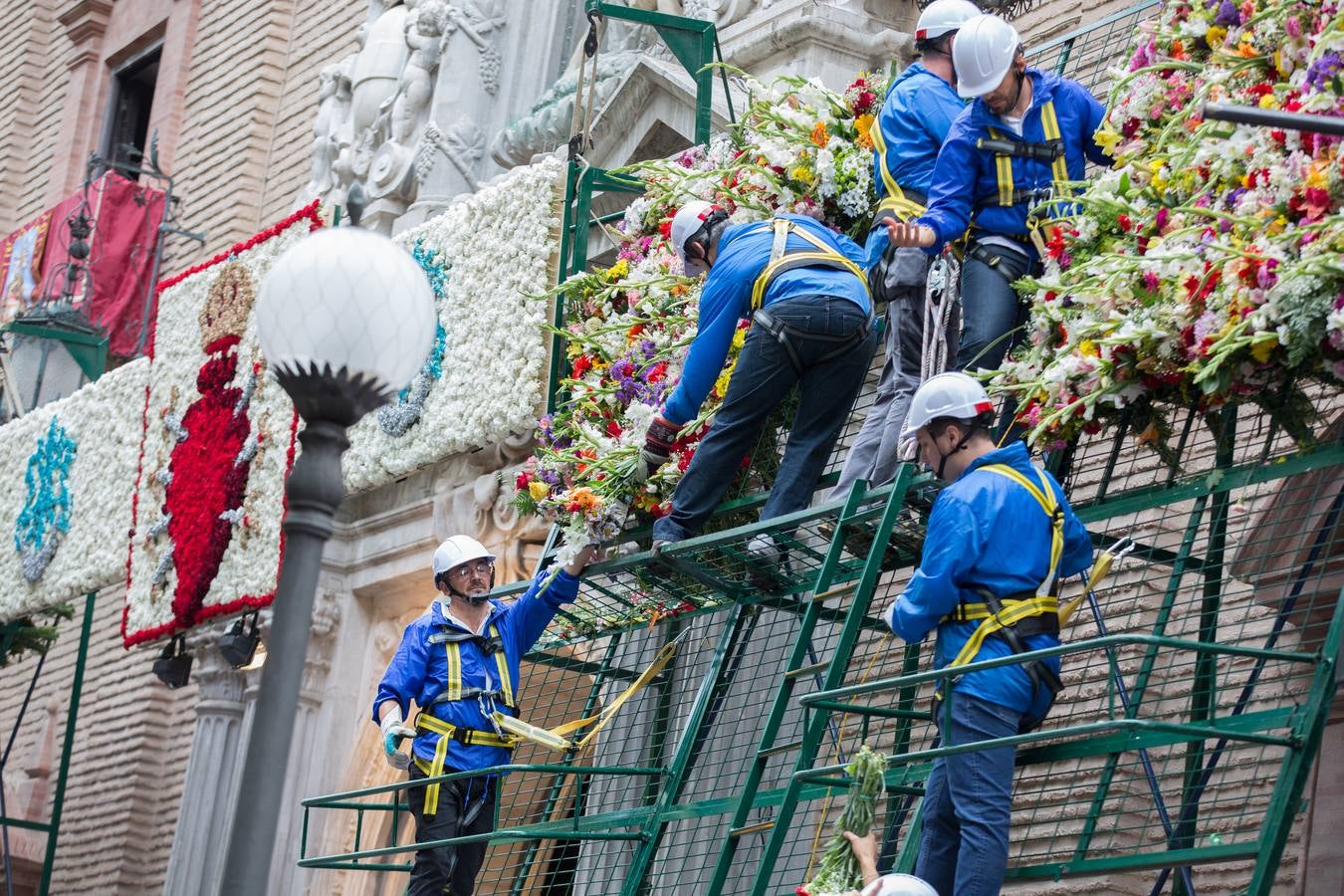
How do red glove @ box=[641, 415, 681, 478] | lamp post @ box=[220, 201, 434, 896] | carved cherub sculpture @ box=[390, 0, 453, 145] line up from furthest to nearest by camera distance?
carved cherub sculpture @ box=[390, 0, 453, 145]
red glove @ box=[641, 415, 681, 478]
lamp post @ box=[220, 201, 434, 896]

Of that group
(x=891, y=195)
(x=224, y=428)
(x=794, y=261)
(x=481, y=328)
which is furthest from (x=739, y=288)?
(x=224, y=428)

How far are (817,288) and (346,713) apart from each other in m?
8.41

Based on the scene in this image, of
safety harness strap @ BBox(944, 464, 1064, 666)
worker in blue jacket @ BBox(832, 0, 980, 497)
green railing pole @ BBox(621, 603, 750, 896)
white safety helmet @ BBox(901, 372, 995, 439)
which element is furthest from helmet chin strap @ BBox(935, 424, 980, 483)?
green railing pole @ BBox(621, 603, 750, 896)

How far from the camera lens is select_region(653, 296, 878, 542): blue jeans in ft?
28.8

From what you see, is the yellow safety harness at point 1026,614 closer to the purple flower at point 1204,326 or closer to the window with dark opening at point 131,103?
the purple flower at point 1204,326

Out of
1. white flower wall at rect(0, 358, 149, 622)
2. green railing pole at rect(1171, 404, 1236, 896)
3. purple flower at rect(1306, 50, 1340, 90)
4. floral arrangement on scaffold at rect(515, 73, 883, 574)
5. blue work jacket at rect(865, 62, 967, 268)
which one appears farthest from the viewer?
white flower wall at rect(0, 358, 149, 622)

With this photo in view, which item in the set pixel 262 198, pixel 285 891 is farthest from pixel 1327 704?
pixel 262 198

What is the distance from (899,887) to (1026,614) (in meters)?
0.97

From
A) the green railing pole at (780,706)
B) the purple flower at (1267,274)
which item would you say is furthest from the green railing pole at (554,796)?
the purple flower at (1267,274)

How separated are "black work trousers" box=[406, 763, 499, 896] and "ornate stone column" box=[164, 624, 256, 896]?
675 centimetres

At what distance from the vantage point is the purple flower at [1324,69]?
6793 millimetres

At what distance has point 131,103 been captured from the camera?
83.8ft

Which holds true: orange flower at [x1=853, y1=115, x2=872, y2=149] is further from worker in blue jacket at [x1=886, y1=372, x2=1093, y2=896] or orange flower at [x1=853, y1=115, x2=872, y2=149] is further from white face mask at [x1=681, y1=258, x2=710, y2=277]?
worker in blue jacket at [x1=886, y1=372, x2=1093, y2=896]

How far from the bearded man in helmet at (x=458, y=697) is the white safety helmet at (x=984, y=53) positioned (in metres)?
2.57
